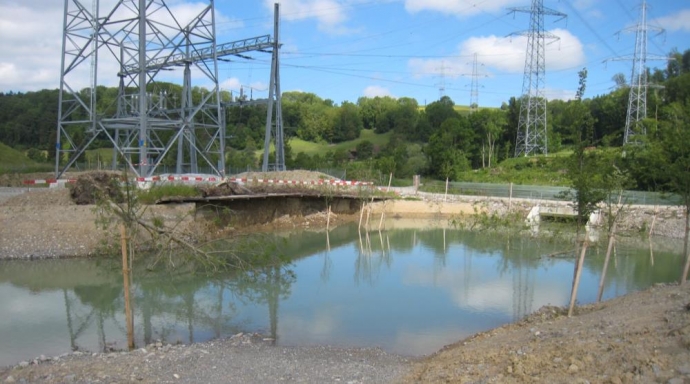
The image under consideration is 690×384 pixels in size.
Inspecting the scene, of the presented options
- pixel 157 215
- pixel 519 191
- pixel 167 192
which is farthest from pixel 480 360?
pixel 519 191

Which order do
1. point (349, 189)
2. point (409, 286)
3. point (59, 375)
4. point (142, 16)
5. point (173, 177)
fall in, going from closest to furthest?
1. point (59, 375)
2. point (409, 286)
3. point (142, 16)
4. point (173, 177)
5. point (349, 189)

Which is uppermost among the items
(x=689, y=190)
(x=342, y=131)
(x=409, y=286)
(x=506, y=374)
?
(x=342, y=131)

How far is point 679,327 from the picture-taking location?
6.75 m

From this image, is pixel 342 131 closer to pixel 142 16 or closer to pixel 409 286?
pixel 142 16

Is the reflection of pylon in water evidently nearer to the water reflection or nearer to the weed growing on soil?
the water reflection

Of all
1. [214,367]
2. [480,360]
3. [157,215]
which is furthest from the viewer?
[157,215]

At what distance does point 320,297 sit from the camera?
15.1 m

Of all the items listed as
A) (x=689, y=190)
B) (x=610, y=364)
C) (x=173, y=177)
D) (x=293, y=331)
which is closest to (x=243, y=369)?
(x=293, y=331)

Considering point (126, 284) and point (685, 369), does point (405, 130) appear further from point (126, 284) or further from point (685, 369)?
point (685, 369)

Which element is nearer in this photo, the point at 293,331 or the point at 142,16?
the point at 293,331

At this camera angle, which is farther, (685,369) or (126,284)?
(126,284)

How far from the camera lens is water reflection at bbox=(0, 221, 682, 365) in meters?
11.5

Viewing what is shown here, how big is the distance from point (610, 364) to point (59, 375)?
7.50m

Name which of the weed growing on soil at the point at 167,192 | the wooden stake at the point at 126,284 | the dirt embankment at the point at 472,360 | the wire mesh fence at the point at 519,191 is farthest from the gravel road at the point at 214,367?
the wire mesh fence at the point at 519,191
